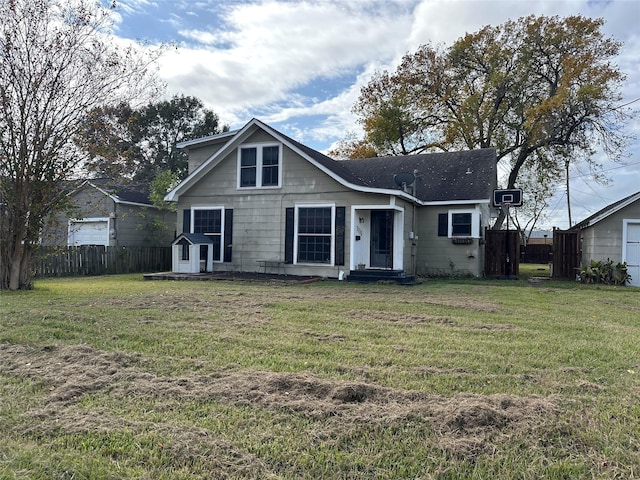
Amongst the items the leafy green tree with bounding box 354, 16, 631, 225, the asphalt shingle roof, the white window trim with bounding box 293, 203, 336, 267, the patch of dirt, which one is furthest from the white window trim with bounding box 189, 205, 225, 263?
the leafy green tree with bounding box 354, 16, 631, 225

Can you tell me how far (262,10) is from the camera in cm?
1031

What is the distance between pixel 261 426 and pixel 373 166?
1643cm

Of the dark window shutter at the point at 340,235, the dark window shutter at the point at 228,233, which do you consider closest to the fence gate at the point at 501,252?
the dark window shutter at the point at 340,235

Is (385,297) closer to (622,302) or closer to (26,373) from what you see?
(622,302)

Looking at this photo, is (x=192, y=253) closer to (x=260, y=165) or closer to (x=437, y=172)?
(x=260, y=165)

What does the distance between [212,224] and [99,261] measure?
4669 millimetres

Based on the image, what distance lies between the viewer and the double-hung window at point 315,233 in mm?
13320

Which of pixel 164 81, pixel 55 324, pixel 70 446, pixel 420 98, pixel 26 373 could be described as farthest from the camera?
pixel 420 98

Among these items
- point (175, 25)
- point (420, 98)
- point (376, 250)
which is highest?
point (420, 98)

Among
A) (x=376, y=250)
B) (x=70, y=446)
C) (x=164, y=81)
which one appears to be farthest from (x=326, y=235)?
(x=70, y=446)

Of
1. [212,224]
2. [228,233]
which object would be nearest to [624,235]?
[228,233]

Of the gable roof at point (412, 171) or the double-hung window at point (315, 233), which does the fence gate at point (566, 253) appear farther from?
the double-hung window at point (315, 233)

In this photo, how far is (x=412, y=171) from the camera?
17391 millimetres

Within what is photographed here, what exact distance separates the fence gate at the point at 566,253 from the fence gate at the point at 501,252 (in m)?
1.35
